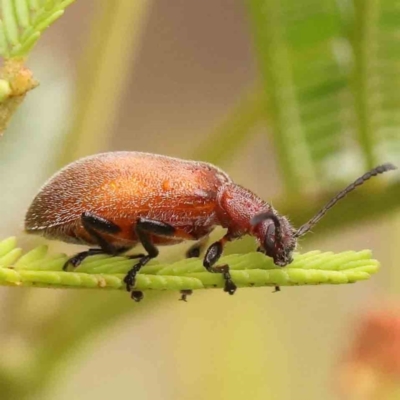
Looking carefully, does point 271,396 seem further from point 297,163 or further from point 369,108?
point 369,108

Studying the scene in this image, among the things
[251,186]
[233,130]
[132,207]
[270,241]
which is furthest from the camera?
[251,186]

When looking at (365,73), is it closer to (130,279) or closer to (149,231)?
(149,231)

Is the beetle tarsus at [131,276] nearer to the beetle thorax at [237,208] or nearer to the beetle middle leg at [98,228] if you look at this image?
the beetle middle leg at [98,228]

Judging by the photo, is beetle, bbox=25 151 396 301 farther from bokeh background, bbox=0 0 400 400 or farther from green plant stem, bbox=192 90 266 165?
green plant stem, bbox=192 90 266 165

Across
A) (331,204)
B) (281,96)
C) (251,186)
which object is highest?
(281,96)

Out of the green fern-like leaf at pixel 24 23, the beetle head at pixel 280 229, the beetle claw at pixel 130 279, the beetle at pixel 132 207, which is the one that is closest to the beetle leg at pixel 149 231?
the beetle at pixel 132 207

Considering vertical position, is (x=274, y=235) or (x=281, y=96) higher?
(x=281, y=96)

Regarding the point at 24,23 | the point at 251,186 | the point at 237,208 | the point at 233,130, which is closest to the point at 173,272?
the point at 24,23
